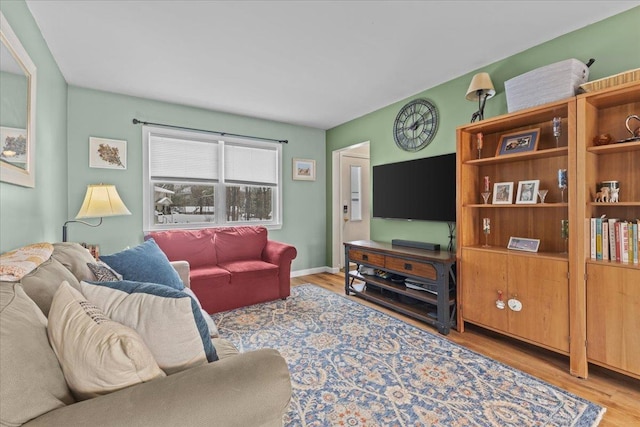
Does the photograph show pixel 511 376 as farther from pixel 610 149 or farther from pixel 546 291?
pixel 610 149

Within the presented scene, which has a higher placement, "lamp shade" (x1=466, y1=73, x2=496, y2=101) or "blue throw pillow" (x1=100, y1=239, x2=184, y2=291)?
"lamp shade" (x1=466, y1=73, x2=496, y2=101)

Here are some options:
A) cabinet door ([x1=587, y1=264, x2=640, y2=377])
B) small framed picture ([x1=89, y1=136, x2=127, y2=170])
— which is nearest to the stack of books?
cabinet door ([x1=587, y1=264, x2=640, y2=377])

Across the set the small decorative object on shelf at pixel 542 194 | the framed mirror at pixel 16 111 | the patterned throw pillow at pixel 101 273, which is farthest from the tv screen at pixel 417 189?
the framed mirror at pixel 16 111

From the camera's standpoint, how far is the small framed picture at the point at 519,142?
231cm

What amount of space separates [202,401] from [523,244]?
2528 mm

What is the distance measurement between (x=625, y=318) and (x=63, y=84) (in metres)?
5.01

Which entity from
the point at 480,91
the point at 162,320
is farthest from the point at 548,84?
the point at 162,320

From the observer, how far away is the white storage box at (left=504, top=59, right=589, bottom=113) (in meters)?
2.02

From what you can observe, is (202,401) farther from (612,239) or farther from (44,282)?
(612,239)

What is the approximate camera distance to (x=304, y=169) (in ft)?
15.8

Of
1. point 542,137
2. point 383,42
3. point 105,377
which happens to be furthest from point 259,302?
point 542,137

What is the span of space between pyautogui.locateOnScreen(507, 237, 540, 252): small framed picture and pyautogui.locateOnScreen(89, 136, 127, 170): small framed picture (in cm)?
412

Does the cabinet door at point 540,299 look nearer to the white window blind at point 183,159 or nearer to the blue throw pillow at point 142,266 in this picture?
the blue throw pillow at point 142,266

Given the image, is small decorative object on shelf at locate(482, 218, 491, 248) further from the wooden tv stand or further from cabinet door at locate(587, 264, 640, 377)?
cabinet door at locate(587, 264, 640, 377)
